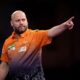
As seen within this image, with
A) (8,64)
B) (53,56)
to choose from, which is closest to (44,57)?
(53,56)

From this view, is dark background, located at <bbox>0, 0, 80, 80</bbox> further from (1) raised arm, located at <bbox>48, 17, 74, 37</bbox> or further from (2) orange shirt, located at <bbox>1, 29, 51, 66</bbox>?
(1) raised arm, located at <bbox>48, 17, 74, 37</bbox>

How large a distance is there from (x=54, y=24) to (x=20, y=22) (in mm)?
1228

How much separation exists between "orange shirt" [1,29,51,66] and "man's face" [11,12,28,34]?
0.05 m

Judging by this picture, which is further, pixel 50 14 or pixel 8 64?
pixel 50 14

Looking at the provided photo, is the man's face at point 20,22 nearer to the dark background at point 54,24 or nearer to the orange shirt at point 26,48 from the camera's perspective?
the orange shirt at point 26,48

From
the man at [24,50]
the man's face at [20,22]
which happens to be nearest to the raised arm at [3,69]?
the man at [24,50]

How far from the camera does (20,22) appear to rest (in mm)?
4324

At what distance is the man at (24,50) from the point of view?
4.34m

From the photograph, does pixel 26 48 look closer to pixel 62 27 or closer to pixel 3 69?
pixel 3 69

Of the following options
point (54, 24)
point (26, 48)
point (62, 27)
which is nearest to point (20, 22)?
point (26, 48)

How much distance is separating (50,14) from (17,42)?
1216mm

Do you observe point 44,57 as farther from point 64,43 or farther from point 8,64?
point 8,64

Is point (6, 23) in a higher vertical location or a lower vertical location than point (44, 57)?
higher

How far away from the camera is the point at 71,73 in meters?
5.55
